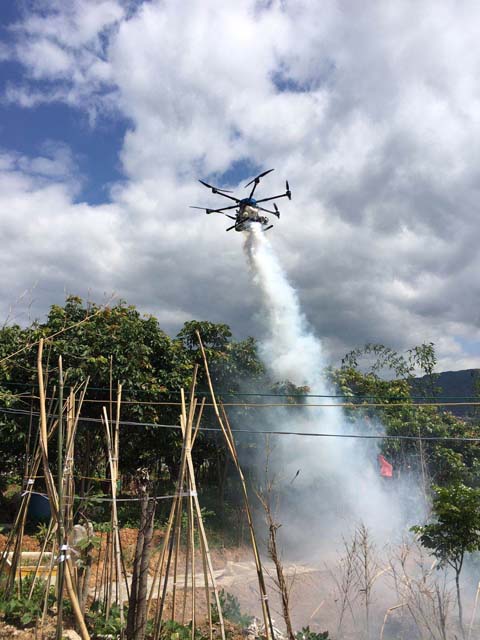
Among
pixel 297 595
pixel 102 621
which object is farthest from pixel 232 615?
pixel 297 595

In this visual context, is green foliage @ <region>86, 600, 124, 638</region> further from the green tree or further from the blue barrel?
the blue barrel

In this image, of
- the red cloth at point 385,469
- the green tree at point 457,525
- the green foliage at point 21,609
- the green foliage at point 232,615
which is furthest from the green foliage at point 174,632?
the red cloth at point 385,469

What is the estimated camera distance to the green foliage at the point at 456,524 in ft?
23.0

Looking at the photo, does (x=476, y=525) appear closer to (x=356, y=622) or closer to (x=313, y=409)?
(x=356, y=622)

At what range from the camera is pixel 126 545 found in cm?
1155

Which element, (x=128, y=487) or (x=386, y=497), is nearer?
(x=386, y=497)

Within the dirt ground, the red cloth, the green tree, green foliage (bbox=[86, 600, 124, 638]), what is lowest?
the dirt ground

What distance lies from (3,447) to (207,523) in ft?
19.7

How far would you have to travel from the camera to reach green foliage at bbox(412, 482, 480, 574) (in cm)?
700

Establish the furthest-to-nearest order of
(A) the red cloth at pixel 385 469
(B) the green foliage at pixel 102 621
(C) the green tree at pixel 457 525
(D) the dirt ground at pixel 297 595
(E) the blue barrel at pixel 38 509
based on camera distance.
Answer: (A) the red cloth at pixel 385 469 < (E) the blue barrel at pixel 38 509 < (D) the dirt ground at pixel 297 595 < (C) the green tree at pixel 457 525 < (B) the green foliage at pixel 102 621

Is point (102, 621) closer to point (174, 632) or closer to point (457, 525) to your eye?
point (174, 632)

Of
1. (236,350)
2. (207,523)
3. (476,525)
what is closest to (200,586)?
(207,523)

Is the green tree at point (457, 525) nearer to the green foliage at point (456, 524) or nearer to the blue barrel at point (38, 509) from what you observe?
the green foliage at point (456, 524)

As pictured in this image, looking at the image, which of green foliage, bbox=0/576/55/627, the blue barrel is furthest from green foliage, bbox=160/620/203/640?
the blue barrel
